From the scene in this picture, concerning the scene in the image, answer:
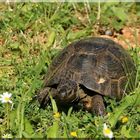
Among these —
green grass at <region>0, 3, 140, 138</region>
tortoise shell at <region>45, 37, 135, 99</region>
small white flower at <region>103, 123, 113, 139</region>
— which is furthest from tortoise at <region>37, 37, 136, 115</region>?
small white flower at <region>103, 123, 113, 139</region>

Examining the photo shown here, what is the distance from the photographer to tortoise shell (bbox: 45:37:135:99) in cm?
498

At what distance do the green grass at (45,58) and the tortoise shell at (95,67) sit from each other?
16cm

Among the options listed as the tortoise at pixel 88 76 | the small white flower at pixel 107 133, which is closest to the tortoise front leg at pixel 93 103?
the tortoise at pixel 88 76

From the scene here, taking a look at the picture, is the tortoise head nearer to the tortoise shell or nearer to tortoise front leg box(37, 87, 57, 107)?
the tortoise shell

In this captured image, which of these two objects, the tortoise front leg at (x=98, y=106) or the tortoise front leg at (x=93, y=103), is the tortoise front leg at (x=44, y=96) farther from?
the tortoise front leg at (x=98, y=106)

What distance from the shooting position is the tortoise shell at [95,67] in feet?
16.3

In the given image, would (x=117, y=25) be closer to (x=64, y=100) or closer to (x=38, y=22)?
(x=38, y=22)

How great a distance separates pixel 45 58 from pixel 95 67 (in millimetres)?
968

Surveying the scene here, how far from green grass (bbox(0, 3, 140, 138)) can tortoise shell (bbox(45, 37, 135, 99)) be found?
160mm

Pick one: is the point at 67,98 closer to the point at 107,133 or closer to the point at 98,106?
the point at 98,106

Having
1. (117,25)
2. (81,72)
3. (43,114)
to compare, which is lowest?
(43,114)

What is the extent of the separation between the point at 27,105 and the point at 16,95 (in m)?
0.35

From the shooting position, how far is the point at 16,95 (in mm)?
5148

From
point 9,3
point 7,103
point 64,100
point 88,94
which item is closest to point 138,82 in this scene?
point 88,94
